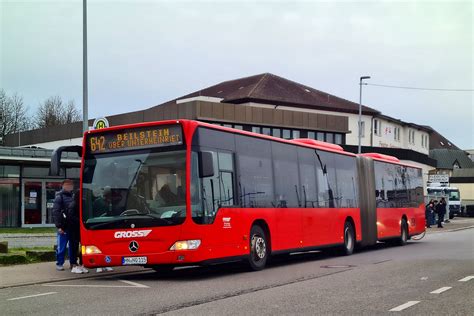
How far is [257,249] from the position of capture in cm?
1446

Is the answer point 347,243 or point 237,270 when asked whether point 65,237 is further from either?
point 347,243

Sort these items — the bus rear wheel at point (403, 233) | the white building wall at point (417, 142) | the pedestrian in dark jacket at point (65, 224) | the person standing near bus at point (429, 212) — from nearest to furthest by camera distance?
the pedestrian in dark jacket at point (65, 224) < the bus rear wheel at point (403, 233) < the person standing near bus at point (429, 212) < the white building wall at point (417, 142)

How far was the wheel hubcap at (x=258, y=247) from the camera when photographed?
47.2ft

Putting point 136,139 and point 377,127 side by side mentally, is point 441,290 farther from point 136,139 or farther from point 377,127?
point 377,127

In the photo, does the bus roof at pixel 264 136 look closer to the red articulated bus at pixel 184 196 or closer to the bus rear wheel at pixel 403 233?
the red articulated bus at pixel 184 196

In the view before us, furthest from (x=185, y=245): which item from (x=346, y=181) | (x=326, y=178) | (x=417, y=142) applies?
(x=417, y=142)

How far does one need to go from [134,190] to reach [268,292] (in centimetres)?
354

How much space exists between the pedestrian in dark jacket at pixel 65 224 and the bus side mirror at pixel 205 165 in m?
3.35

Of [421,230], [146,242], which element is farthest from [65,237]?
[421,230]

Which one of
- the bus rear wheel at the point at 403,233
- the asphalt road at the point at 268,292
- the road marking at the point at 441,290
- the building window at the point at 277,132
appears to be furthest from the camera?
the building window at the point at 277,132

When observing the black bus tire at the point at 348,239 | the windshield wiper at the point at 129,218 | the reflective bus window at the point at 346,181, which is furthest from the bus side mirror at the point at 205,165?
the black bus tire at the point at 348,239

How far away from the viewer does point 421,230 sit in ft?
88.3

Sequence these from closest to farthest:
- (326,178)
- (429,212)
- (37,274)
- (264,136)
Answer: (37,274) → (264,136) → (326,178) → (429,212)

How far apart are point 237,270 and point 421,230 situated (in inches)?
559
